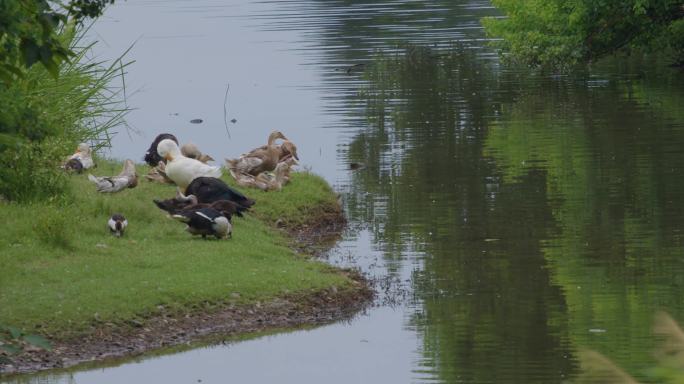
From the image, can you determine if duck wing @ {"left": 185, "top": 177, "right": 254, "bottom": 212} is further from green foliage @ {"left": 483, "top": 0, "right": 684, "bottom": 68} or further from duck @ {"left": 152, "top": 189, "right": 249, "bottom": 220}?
green foliage @ {"left": 483, "top": 0, "right": 684, "bottom": 68}

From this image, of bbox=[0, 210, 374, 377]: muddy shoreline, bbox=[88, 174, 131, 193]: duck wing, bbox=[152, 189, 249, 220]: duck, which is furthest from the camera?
bbox=[88, 174, 131, 193]: duck wing

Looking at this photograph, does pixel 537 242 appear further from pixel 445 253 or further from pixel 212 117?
pixel 212 117

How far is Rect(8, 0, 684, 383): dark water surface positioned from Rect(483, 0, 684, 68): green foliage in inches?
43.3

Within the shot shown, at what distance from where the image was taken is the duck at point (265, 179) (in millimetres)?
21297


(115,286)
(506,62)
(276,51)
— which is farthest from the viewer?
(276,51)

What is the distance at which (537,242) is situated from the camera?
1839 centimetres

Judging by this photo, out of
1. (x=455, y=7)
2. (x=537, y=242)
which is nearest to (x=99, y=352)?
(x=537, y=242)

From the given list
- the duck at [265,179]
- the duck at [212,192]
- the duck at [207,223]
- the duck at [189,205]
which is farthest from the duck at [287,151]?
the duck at [207,223]

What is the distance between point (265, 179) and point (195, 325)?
737 cm

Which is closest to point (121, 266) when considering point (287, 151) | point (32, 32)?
point (32, 32)

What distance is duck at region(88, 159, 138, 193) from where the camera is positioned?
19031mm

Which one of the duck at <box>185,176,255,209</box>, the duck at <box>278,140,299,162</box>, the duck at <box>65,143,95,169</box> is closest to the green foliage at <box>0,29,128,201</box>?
the duck at <box>65,143,95,169</box>

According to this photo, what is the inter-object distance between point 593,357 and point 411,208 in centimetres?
1617

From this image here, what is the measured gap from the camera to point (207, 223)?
17219mm
